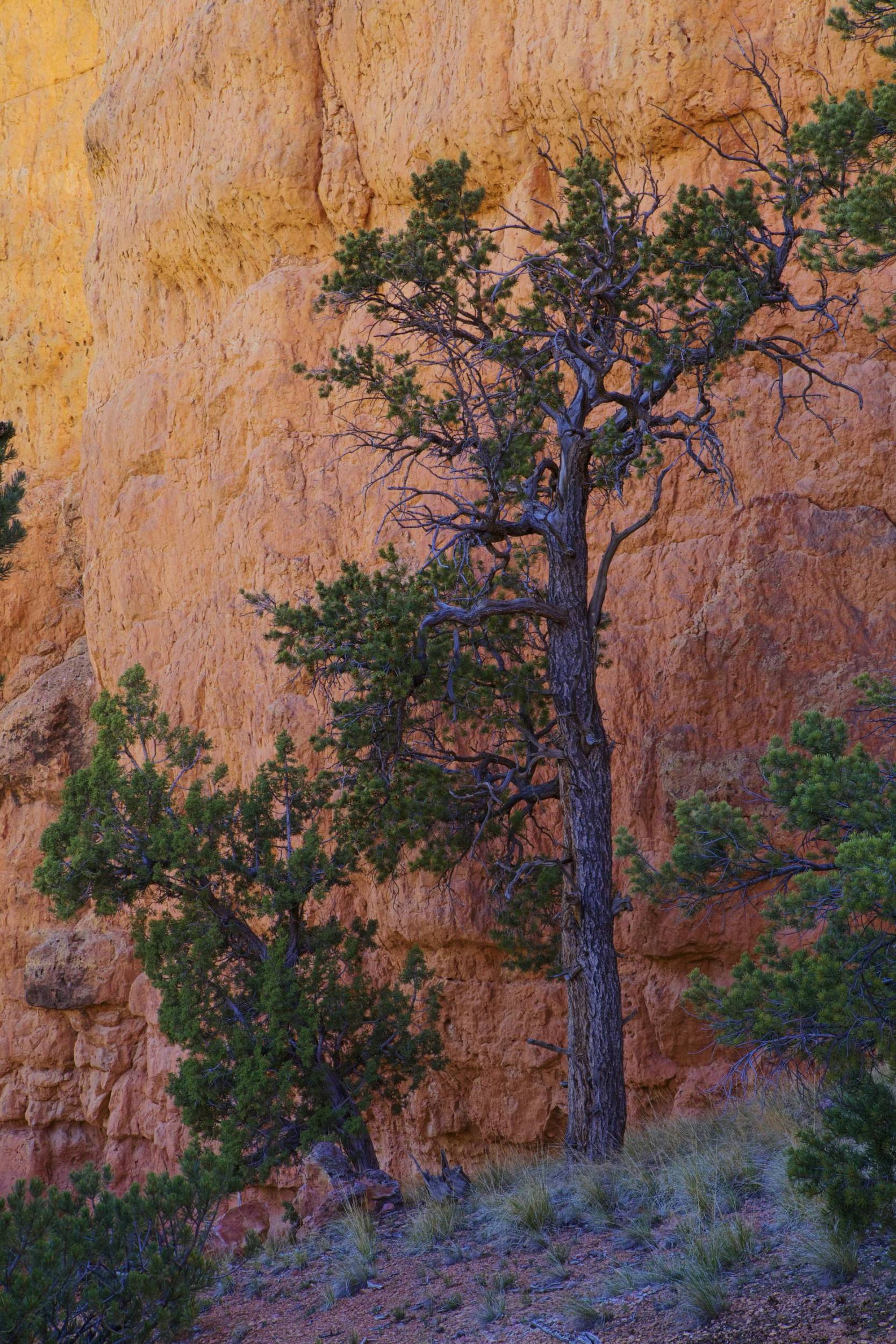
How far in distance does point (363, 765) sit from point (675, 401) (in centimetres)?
578

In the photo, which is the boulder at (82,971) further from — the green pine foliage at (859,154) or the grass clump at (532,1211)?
the green pine foliage at (859,154)

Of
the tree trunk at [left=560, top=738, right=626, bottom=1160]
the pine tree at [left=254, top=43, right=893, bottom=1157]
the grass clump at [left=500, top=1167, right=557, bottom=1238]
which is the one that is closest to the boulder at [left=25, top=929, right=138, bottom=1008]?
the pine tree at [left=254, top=43, right=893, bottom=1157]

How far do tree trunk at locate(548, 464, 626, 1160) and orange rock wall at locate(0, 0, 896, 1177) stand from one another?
2677 mm

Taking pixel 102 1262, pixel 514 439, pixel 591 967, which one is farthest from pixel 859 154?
pixel 102 1262

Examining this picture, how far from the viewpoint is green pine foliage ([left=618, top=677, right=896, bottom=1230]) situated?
5602 mm

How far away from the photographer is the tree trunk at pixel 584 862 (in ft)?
33.0

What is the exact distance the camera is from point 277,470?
16703mm

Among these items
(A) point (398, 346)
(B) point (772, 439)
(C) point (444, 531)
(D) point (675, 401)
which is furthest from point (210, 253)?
(B) point (772, 439)

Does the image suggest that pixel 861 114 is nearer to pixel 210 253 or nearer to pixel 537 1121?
pixel 537 1121

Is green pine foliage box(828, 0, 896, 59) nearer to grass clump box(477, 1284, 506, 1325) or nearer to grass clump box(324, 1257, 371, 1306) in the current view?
grass clump box(477, 1284, 506, 1325)

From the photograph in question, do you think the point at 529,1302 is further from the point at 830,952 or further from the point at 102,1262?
the point at 830,952

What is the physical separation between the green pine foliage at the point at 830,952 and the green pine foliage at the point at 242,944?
3.81 meters

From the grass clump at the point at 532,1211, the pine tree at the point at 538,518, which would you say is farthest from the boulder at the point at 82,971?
the grass clump at the point at 532,1211

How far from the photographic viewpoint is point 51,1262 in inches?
244
